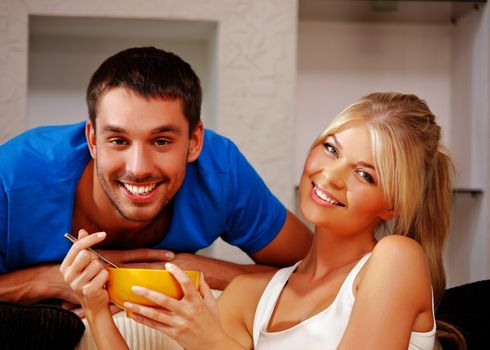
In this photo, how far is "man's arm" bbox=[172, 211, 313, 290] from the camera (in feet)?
5.76

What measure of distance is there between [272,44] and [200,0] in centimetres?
33

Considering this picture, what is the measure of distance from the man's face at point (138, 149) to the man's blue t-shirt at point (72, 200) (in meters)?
0.18

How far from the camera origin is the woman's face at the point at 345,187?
1.36m

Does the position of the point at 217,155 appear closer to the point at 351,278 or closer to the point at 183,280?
the point at 351,278

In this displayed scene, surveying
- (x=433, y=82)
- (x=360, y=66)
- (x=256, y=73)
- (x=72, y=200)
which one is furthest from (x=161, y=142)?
(x=433, y=82)

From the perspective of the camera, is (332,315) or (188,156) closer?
(332,315)

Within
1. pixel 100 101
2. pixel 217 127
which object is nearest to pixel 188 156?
pixel 100 101

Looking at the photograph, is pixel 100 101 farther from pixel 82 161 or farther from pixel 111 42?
pixel 111 42

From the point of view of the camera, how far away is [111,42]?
3.27 m

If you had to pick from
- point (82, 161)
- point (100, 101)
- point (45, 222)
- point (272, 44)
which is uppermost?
point (272, 44)

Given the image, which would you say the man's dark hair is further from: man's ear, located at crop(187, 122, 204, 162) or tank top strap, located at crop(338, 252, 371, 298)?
tank top strap, located at crop(338, 252, 371, 298)

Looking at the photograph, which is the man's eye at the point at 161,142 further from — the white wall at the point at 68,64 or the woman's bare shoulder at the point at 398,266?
the white wall at the point at 68,64

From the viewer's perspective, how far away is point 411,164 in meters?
1.37

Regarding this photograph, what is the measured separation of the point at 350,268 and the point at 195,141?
0.46 metres
